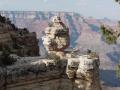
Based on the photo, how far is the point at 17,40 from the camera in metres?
35.1

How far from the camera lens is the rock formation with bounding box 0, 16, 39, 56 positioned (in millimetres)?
32125

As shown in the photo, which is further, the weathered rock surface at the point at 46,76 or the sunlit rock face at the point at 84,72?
the sunlit rock face at the point at 84,72

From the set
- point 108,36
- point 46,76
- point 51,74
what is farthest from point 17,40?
point 46,76

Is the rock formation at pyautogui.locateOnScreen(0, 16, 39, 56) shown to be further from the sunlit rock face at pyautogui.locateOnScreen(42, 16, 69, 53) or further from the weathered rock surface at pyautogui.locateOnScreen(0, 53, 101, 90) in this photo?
the weathered rock surface at pyautogui.locateOnScreen(0, 53, 101, 90)

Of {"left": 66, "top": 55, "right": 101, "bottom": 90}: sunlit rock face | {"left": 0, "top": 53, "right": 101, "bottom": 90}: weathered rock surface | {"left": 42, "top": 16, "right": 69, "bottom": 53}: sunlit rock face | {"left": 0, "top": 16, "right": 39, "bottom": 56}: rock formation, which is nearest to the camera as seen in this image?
{"left": 0, "top": 53, "right": 101, "bottom": 90}: weathered rock surface

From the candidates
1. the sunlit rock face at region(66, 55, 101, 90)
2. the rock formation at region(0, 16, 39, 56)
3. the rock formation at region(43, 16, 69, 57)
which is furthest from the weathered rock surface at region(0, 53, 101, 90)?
the rock formation at region(0, 16, 39, 56)

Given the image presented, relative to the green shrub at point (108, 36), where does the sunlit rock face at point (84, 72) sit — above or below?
below

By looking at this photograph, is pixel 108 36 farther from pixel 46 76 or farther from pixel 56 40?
pixel 46 76

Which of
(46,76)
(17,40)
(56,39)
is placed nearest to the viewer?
(46,76)

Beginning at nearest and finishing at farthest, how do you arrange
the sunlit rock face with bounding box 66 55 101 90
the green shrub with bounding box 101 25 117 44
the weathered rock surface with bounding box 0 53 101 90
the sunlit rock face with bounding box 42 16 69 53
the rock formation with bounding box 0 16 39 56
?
the weathered rock surface with bounding box 0 53 101 90
the sunlit rock face with bounding box 66 55 101 90
the green shrub with bounding box 101 25 117 44
the sunlit rock face with bounding box 42 16 69 53
the rock formation with bounding box 0 16 39 56

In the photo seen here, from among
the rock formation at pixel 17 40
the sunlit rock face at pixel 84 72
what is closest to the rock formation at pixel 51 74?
the sunlit rock face at pixel 84 72

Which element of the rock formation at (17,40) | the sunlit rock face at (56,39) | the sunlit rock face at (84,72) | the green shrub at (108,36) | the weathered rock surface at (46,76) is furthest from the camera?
the rock formation at (17,40)

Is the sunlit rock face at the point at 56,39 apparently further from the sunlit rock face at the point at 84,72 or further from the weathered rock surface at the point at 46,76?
the sunlit rock face at the point at 84,72

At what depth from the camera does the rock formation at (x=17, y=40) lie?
3212cm
